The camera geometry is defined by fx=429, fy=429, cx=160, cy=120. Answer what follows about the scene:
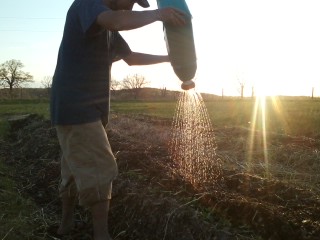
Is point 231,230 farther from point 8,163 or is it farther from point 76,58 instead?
point 8,163

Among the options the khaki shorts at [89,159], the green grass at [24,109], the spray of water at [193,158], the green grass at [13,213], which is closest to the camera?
the khaki shorts at [89,159]

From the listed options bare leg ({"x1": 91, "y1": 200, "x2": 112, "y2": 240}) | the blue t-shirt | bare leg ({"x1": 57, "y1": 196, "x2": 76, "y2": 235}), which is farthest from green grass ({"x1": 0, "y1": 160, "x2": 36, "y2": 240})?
the blue t-shirt

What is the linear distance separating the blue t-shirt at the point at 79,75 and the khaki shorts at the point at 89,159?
8 cm

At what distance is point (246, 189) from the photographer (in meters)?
4.36

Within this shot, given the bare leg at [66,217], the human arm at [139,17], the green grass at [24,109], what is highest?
the human arm at [139,17]

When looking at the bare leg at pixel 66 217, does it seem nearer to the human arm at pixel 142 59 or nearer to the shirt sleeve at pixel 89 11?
the human arm at pixel 142 59

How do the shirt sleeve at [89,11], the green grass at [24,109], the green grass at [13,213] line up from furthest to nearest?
1. the green grass at [24,109]
2. the green grass at [13,213]
3. the shirt sleeve at [89,11]

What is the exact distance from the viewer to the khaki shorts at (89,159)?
308 centimetres

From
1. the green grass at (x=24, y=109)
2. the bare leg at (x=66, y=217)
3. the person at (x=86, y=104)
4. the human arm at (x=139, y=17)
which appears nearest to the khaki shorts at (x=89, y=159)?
the person at (x=86, y=104)

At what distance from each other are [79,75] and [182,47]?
75 centimetres

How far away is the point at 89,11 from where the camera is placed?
261 cm

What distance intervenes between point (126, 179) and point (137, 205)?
727mm

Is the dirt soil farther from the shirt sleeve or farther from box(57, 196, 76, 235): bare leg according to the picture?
the shirt sleeve

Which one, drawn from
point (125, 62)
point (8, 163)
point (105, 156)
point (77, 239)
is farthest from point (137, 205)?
point (8, 163)
